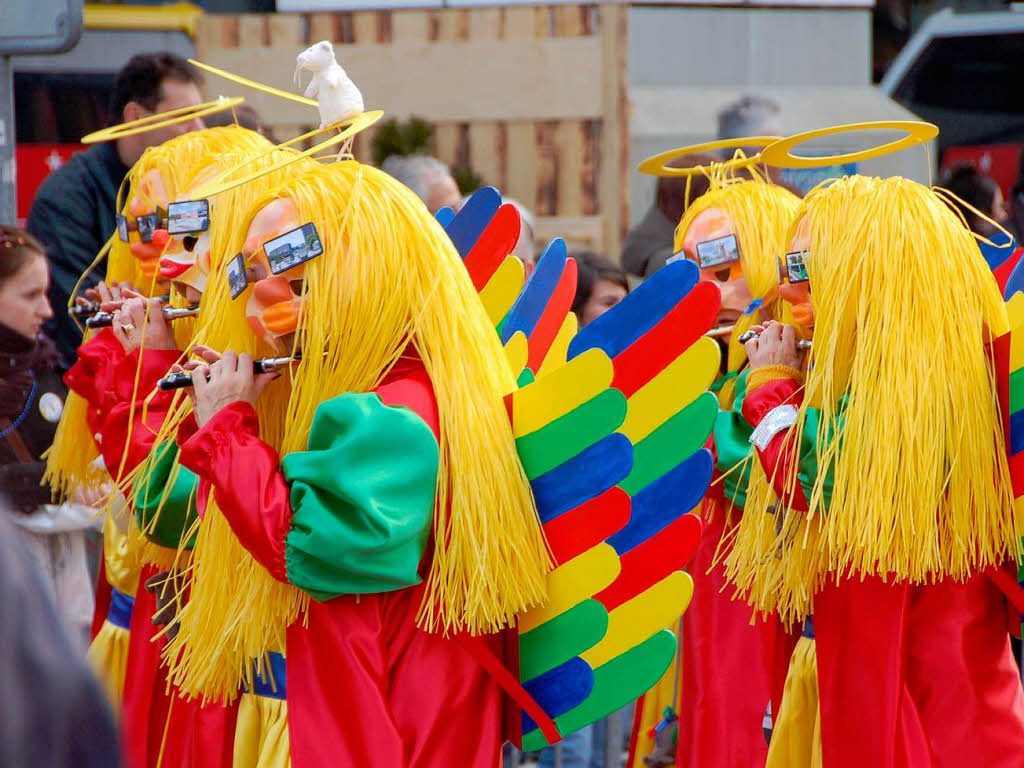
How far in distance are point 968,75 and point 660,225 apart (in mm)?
4594

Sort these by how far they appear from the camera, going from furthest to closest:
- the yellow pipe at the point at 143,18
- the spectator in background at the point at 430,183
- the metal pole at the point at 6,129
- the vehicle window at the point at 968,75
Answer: the vehicle window at the point at 968,75
the yellow pipe at the point at 143,18
the spectator in background at the point at 430,183
the metal pole at the point at 6,129

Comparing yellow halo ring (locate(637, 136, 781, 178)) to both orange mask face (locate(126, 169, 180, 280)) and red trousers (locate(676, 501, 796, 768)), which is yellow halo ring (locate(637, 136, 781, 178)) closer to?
red trousers (locate(676, 501, 796, 768))

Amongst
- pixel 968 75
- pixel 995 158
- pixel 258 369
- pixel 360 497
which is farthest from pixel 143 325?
pixel 968 75

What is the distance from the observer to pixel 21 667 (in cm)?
92

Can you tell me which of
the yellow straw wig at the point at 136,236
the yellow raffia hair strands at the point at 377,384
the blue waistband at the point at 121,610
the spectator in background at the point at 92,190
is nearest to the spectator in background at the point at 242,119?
the spectator in background at the point at 92,190

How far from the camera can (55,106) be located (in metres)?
6.46

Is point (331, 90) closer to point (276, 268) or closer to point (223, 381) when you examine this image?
point (276, 268)

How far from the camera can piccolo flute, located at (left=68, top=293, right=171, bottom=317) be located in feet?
10.5

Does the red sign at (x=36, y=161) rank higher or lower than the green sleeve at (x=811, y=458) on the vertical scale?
higher

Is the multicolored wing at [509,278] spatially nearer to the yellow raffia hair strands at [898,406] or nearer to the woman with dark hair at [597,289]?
the yellow raffia hair strands at [898,406]

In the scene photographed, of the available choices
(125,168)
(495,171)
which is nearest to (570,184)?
(495,171)

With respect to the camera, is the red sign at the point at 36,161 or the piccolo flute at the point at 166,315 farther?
the red sign at the point at 36,161

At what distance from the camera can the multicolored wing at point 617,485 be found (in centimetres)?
230

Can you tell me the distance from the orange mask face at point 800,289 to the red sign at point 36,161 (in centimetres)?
428
